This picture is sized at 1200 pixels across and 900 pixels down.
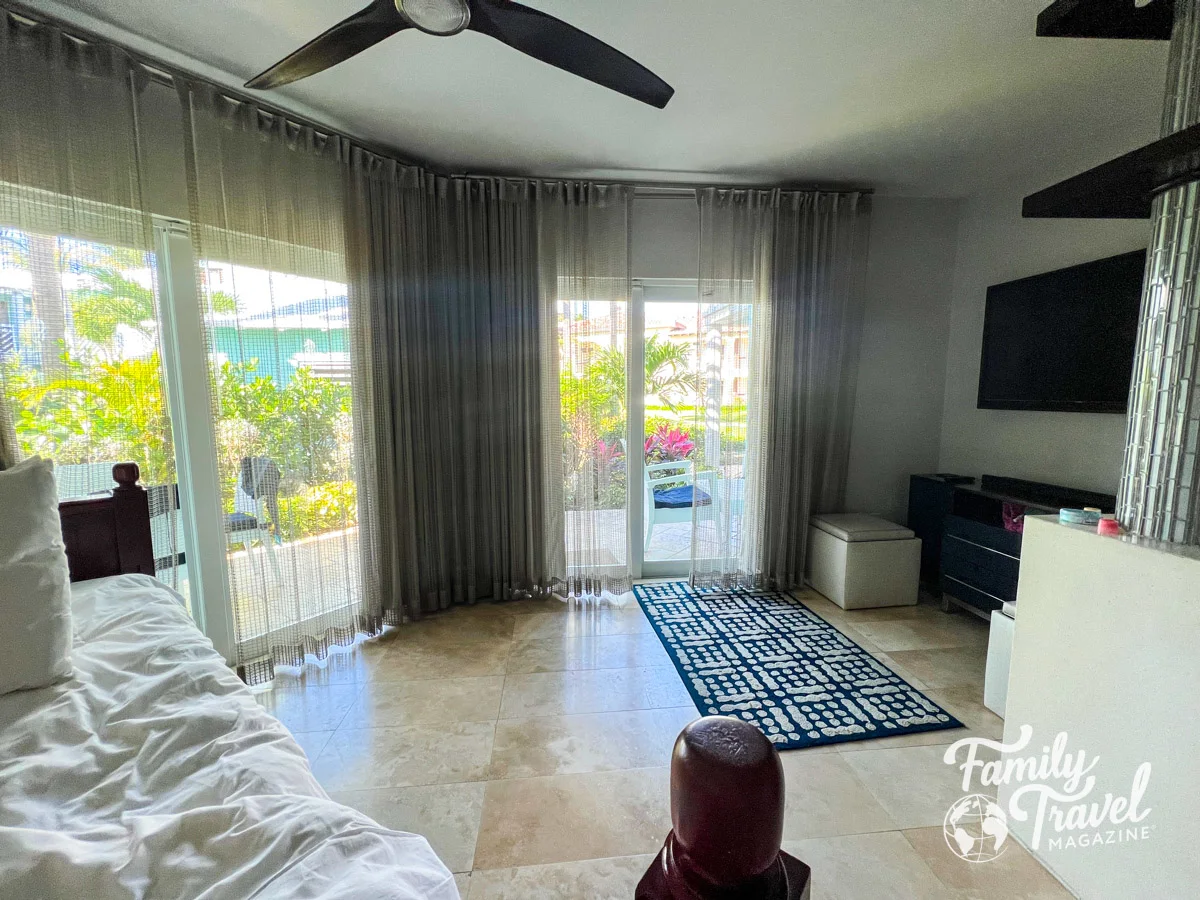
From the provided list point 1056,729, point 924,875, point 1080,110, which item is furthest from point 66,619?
point 1080,110

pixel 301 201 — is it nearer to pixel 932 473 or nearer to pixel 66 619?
pixel 66 619

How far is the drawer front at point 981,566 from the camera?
2512 millimetres

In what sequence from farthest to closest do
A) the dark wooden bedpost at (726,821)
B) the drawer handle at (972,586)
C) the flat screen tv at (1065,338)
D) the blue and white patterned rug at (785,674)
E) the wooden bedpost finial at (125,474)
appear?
the drawer handle at (972,586)
the flat screen tv at (1065,338)
the blue and white patterned rug at (785,674)
the wooden bedpost finial at (125,474)
the dark wooden bedpost at (726,821)

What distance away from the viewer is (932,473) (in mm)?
3385

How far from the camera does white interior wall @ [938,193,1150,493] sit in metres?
2.45

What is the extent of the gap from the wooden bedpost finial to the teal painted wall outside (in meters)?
0.56

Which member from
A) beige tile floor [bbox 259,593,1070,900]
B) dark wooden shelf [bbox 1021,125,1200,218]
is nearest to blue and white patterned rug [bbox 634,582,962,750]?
beige tile floor [bbox 259,593,1070,900]

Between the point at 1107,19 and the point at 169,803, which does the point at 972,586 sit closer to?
the point at 1107,19

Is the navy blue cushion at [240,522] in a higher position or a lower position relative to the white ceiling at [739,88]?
lower

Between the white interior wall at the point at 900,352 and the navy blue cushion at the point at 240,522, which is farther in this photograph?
the white interior wall at the point at 900,352

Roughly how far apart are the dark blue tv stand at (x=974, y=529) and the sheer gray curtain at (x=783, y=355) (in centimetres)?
54

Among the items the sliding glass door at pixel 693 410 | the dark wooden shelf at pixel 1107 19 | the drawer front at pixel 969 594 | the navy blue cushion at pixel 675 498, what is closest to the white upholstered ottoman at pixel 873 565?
the drawer front at pixel 969 594

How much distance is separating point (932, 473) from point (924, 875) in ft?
8.63

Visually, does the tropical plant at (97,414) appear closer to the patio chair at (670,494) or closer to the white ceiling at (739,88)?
the white ceiling at (739,88)
